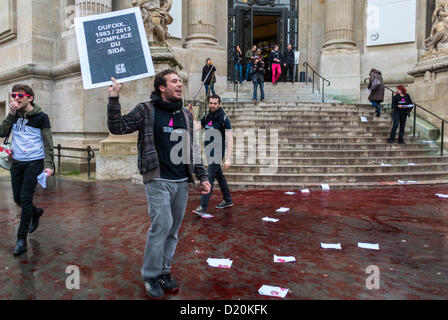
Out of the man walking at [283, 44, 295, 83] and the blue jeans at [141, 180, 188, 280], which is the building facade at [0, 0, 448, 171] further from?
the blue jeans at [141, 180, 188, 280]

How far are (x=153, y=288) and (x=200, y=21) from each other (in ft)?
52.0

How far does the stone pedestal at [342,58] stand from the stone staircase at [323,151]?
441 cm

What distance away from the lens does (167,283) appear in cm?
321

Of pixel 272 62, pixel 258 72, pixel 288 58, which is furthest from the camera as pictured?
pixel 288 58

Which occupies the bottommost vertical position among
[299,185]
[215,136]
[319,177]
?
[299,185]

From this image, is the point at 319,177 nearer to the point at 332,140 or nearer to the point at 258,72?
the point at 332,140

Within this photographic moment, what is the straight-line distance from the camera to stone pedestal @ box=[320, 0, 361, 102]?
17406mm

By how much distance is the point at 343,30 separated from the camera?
1748 cm

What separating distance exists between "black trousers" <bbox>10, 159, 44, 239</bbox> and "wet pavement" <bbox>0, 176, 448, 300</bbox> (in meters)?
0.32

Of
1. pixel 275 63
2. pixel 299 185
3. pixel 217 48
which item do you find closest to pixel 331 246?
pixel 299 185

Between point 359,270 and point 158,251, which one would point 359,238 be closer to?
point 359,270

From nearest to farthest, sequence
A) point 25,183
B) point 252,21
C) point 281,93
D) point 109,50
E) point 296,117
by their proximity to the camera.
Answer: point 109,50 < point 25,183 < point 296,117 < point 281,93 < point 252,21

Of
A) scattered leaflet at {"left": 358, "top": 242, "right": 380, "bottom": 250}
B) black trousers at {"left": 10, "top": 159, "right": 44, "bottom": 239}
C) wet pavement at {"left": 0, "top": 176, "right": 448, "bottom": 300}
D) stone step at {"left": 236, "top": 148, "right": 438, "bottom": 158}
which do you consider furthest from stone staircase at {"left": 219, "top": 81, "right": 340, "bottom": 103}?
black trousers at {"left": 10, "top": 159, "right": 44, "bottom": 239}
